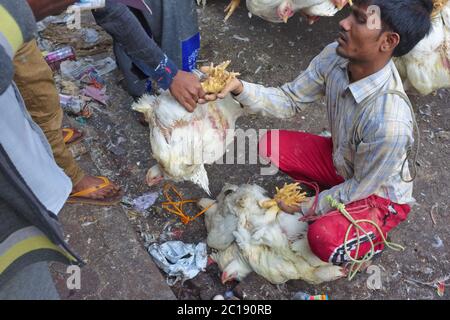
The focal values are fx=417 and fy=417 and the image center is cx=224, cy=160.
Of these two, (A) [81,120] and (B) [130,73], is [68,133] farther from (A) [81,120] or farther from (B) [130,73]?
(B) [130,73]

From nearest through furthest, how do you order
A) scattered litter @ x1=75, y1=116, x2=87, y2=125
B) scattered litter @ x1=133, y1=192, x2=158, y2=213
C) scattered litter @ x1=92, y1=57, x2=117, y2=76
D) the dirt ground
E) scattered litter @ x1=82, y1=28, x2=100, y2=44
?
the dirt ground < scattered litter @ x1=133, y1=192, x2=158, y2=213 < scattered litter @ x1=75, y1=116, x2=87, y2=125 < scattered litter @ x1=92, y1=57, x2=117, y2=76 < scattered litter @ x1=82, y1=28, x2=100, y2=44

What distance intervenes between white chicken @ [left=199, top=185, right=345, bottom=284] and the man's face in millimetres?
989

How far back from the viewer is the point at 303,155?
2.90 metres

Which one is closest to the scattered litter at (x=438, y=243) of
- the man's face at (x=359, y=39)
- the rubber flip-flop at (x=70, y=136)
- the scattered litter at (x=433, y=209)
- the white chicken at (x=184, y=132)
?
the scattered litter at (x=433, y=209)

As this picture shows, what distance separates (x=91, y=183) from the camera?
2.77 meters

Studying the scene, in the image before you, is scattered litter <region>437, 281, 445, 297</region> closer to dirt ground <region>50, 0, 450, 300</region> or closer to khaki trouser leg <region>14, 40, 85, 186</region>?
dirt ground <region>50, 0, 450, 300</region>

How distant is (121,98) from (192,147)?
1646mm

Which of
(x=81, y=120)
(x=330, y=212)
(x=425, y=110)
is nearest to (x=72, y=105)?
(x=81, y=120)

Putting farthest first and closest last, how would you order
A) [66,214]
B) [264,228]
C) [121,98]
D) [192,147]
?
[121,98]
[66,214]
[264,228]
[192,147]

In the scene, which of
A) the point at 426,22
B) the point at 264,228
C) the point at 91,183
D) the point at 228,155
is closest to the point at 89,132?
the point at 91,183

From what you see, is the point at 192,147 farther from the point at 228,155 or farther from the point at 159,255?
the point at 228,155

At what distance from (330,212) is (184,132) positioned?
36.4 inches

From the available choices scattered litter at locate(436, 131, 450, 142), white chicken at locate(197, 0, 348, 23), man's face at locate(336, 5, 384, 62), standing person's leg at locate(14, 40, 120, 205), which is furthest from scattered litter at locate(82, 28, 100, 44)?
scattered litter at locate(436, 131, 450, 142)

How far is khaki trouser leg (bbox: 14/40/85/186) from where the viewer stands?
200cm
